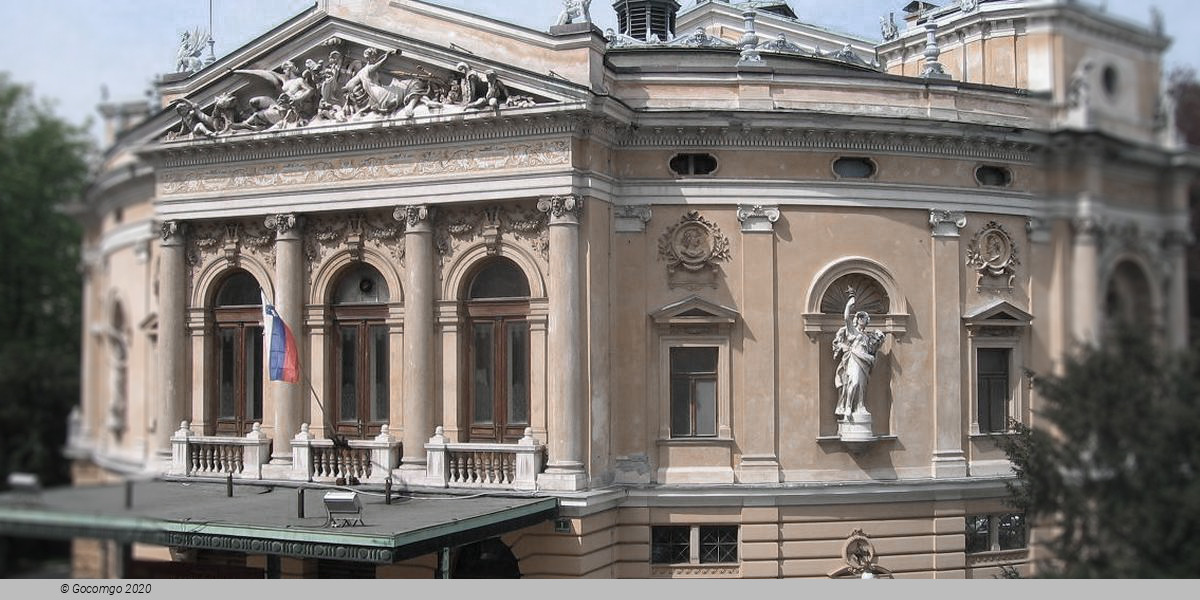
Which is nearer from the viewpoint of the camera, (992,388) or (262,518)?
(262,518)

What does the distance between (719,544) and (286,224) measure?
4765mm

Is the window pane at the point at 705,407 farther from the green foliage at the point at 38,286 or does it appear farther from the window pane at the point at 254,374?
the green foliage at the point at 38,286

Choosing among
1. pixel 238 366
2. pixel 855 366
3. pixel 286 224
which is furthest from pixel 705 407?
pixel 238 366

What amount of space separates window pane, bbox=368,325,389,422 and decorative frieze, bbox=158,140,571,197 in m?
1.45

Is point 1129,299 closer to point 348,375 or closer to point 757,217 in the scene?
point 757,217

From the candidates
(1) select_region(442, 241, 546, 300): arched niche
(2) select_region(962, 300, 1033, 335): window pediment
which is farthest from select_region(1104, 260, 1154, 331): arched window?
(1) select_region(442, 241, 546, 300): arched niche

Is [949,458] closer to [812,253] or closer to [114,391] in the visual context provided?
[812,253]

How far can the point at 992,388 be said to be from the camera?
977cm

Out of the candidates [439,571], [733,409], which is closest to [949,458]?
[733,409]

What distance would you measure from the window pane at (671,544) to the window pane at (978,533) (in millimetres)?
2328

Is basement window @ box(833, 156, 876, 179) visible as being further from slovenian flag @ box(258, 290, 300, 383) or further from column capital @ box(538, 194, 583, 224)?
slovenian flag @ box(258, 290, 300, 383)

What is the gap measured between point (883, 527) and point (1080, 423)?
4947mm

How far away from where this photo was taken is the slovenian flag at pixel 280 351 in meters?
10.1

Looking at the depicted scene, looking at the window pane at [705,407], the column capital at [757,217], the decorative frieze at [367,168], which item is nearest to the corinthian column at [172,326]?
the decorative frieze at [367,168]
